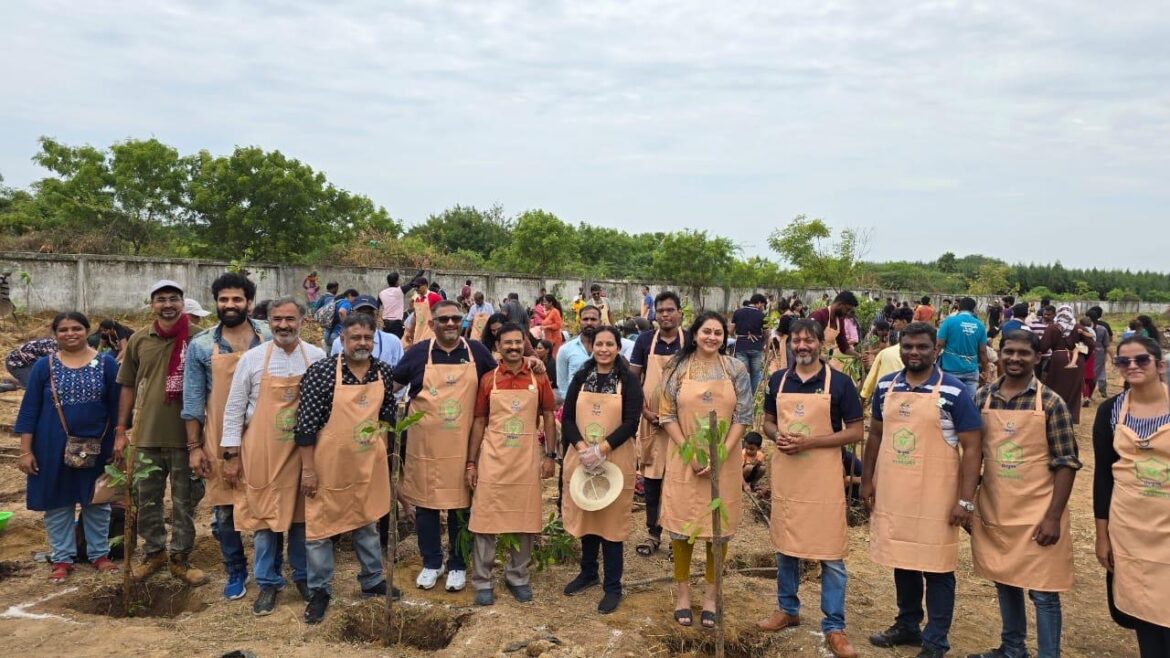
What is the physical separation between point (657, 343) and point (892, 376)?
6.70ft

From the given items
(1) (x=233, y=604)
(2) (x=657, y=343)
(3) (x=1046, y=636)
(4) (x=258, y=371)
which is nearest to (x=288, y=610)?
(1) (x=233, y=604)

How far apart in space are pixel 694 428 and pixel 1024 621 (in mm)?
1872

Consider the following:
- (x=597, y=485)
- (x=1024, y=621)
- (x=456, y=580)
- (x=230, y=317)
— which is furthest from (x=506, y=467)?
(x=1024, y=621)

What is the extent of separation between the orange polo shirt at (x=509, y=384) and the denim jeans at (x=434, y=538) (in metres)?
0.67

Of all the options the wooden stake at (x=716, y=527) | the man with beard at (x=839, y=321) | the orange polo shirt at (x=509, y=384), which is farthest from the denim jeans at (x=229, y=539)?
the man with beard at (x=839, y=321)

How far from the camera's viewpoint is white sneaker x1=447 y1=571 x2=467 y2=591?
15.3 feet

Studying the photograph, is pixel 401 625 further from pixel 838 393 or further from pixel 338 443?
pixel 838 393

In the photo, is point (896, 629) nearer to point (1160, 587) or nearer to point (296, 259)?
point (1160, 587)

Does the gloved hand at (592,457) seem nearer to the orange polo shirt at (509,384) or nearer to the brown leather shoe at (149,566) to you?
the orange polo shirt at (509,384)

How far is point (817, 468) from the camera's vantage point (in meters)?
3.98

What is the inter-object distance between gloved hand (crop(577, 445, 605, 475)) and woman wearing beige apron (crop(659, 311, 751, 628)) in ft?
1.29

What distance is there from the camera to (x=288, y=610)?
14.4 ft

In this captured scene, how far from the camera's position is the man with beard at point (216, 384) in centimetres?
441

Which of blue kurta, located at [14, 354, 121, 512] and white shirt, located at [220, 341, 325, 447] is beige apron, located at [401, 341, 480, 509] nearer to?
white shirt, located at [220, 341, 325, 447]
